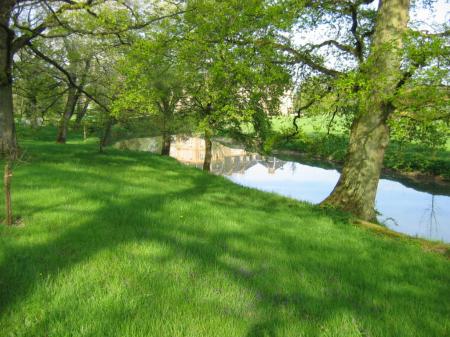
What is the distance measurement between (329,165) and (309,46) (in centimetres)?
2766

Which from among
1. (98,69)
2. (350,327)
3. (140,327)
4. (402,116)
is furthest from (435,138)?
(98,69)

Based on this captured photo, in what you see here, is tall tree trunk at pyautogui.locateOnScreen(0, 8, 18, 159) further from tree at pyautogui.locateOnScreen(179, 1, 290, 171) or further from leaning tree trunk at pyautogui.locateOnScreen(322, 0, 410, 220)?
leaning tree trunk at pyautogui.locateOnScreen(322, 0, 410, 220)

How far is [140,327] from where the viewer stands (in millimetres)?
3508

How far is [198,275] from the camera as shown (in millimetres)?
4855

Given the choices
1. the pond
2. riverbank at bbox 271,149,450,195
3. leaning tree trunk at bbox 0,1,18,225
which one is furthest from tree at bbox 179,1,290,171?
riverbank at bbox 271,149,450,195

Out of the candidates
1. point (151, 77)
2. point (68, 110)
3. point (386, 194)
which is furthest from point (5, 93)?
point (386, 194)

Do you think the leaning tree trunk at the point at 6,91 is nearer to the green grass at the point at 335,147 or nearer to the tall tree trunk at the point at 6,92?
the tall tree trunk at the point at 6,92

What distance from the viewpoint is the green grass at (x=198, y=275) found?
3725mm

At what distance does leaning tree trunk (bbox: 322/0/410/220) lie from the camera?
32.4 ft

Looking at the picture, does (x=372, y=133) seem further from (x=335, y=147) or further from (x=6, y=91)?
(x=6, y=91)

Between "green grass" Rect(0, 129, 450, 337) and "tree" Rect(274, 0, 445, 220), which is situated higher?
"tree" Rect(274, 0, 445, 220)

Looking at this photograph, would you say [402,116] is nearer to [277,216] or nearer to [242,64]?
[277,216]

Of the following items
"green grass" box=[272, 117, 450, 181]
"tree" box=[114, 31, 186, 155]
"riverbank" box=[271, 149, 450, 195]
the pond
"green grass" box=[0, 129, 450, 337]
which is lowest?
the pond

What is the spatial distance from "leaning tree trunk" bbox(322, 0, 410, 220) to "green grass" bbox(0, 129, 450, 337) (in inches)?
76.9
